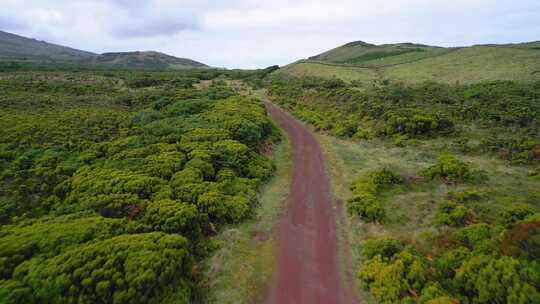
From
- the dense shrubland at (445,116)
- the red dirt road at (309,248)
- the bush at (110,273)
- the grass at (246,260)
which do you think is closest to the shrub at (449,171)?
the dense shrubland at (445,116)

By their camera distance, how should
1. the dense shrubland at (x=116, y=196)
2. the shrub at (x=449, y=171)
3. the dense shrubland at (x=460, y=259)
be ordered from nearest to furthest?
the dense shrubland at (x=460, y=259) < the dense shrubland at (x=116, y=196) < the shrub at (x=449, y=171)

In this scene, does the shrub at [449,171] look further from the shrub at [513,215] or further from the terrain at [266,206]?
the shrub at [513,215]

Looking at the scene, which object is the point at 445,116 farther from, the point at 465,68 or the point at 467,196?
the point at 465,68

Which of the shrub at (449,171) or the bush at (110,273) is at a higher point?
the shrub at (449,171)

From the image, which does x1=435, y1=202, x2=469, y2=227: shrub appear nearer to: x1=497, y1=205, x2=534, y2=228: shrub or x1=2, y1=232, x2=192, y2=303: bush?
x1=497, y1=205, x2=534, y2=228: shrub

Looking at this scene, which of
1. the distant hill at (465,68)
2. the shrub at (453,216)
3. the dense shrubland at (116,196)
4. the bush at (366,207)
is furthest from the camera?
the distant hill at (465,68)

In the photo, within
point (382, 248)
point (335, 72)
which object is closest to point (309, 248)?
point (382, 248)

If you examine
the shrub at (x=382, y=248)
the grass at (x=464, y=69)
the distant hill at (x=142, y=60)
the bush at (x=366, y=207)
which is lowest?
the shrub at (x=382, y=248)
